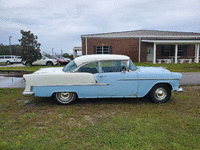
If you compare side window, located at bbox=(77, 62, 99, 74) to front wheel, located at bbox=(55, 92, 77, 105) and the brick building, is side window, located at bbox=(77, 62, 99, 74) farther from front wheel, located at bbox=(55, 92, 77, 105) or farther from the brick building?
the brick building

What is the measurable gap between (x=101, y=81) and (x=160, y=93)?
1.77 m

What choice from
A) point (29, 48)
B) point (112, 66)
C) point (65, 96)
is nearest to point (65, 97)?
point (65, 96)

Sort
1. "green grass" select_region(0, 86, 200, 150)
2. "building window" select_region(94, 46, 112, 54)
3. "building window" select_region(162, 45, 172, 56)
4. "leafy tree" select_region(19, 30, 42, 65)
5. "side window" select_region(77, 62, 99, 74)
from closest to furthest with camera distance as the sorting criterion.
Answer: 1. "green grass" select_region(0, 86, 200, 150)
2. "side window" select_region(77, 62, 99, 74)
3. "leafy tree" select_region(19, 30, 42, 65)
4. "building window" select_region(94, 46, 112, 54)
5. "building window" select_region(162, 45, 172, 56)

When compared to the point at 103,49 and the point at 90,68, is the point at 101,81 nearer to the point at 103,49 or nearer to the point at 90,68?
the point at 90,68

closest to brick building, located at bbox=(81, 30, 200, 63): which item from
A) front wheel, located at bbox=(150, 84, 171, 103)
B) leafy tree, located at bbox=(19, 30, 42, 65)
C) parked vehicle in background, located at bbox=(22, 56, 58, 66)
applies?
parked vehicle in background, located at bbox=(22, 56, 58, 66)

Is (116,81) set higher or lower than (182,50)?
lower

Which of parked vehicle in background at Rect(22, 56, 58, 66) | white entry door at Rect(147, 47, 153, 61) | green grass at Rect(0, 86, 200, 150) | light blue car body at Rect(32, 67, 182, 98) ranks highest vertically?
white entry door at Rect(147, 47, 153, 61)

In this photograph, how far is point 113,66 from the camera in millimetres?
5070

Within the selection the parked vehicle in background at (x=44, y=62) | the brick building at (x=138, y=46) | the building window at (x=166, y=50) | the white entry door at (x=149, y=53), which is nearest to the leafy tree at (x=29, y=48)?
the parked vehicle in background at (x=44, y=62)

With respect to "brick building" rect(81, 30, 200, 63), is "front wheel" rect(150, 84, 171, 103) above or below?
below

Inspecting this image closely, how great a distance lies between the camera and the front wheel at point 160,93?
5.08 metres

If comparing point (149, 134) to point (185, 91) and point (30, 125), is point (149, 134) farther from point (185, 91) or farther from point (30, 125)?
point (185, 91)

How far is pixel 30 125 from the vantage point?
3.68 metres

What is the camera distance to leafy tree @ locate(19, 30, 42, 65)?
19.2 metres
